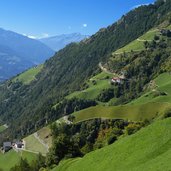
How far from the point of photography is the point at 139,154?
61125 mm

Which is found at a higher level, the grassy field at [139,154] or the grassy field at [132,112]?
the grassy field at [139,154]

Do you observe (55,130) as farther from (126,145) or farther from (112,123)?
(126,145)

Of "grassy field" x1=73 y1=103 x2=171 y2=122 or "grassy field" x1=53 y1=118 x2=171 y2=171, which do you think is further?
"grassy field" x1=73 y1=103 x2=171 y2=122

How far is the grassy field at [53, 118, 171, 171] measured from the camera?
180 ft

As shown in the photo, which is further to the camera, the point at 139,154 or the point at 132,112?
the point at 132,112

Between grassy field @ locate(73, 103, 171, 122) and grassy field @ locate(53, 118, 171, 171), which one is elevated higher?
grassy field @ locate(53, 118, 171, 171)

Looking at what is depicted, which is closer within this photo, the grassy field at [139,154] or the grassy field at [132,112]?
the grassy field at [139,154]

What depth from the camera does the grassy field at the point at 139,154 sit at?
5481 cm

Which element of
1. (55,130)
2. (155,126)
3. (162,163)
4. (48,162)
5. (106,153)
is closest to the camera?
(162,163)

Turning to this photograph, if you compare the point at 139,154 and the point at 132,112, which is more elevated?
the point at 139,154

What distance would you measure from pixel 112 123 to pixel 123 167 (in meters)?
111

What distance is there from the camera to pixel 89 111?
199625 mm

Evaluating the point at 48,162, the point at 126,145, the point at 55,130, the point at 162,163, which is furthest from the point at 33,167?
the point at 162,163

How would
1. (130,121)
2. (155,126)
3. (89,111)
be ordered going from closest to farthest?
1. (155,126)
2. (130,121)
3. (89,111)
